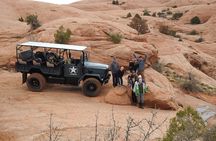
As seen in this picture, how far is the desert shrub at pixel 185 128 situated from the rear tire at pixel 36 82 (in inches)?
262

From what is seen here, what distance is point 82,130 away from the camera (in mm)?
12578

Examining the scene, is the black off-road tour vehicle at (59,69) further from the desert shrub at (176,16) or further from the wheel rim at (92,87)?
the desert shrub at (176,16)

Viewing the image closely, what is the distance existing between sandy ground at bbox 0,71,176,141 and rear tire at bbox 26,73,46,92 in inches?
9.2

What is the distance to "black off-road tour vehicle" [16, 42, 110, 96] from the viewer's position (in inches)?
640

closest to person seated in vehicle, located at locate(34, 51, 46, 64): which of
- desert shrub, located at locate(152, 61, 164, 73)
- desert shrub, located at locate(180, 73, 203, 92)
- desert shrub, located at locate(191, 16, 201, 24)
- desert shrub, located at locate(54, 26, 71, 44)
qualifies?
desert shrub, located at locate(54, 26, 71, 44)

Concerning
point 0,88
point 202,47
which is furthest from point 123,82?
point 202,47

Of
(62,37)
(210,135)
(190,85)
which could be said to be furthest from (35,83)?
(190,85)

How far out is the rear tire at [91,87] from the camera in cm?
1627

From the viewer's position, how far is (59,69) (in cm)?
1630

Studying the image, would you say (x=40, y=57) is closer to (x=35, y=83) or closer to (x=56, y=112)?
(x=35, y=83)

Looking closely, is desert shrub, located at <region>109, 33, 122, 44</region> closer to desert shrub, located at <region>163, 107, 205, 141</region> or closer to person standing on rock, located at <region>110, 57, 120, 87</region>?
person standing on rock, located at <region>110, 57, 120, 87</region>

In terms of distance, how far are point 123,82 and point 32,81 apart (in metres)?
3.74

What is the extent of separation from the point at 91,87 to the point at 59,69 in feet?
4.41

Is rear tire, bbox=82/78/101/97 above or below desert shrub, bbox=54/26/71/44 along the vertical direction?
below
